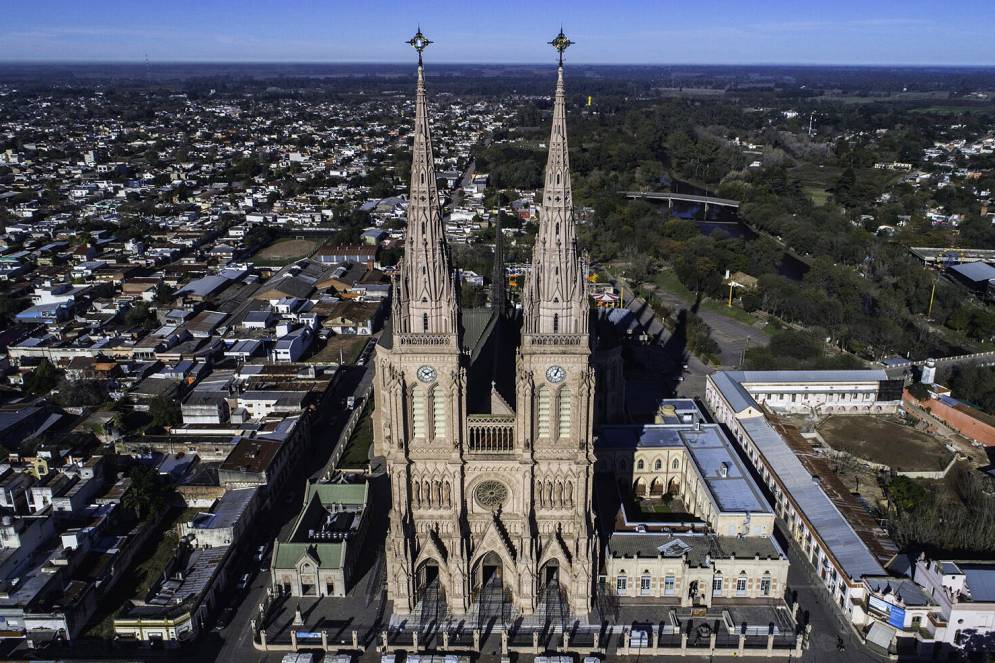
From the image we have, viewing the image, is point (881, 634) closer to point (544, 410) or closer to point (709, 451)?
point (709, 451)

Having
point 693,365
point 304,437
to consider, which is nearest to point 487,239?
point 693,365

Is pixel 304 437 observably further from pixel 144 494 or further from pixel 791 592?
pixel 791 592

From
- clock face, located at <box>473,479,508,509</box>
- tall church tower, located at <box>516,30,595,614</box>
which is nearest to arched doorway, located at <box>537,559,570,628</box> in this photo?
tall church tower, located at <box>516,30,595,614</box>

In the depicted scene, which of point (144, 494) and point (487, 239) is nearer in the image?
point (144, 494)

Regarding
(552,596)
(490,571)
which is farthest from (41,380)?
(552,596)

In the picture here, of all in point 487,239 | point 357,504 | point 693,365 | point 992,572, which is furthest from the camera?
point 487,239

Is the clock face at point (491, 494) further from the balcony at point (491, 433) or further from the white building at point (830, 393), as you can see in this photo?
the white building at point (830, 393)
